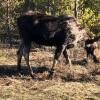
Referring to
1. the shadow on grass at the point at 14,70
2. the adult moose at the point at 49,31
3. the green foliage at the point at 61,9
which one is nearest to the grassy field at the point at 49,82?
the shadow on grass at the point at 14,70

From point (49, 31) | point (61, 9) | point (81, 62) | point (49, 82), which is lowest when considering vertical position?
point (81, 62)

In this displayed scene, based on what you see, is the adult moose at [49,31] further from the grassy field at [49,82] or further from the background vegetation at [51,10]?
the background vegetation at [51,10]

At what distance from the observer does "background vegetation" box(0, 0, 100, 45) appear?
56.3 feet

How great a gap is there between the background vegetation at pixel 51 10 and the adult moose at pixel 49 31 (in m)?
6.02

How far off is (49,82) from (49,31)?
162 centimetres

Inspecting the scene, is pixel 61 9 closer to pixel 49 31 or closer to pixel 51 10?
pixel 51 10

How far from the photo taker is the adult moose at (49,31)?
10.6 meters

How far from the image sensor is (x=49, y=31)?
1064 centimetres

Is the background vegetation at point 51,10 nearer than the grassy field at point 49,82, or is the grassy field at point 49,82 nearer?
the grassy field at point 49,82

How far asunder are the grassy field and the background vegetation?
4.25m

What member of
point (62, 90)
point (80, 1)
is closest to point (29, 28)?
point (62, 90)

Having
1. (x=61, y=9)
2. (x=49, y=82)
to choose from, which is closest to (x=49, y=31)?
(x=49, y=82)

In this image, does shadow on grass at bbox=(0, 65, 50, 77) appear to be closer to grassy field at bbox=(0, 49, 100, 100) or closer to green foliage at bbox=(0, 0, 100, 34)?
grassy field at bbox=(0, 49, 100, 100)

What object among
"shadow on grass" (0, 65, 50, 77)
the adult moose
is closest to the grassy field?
"shadow on grass" (0, 65, 50, 77)
